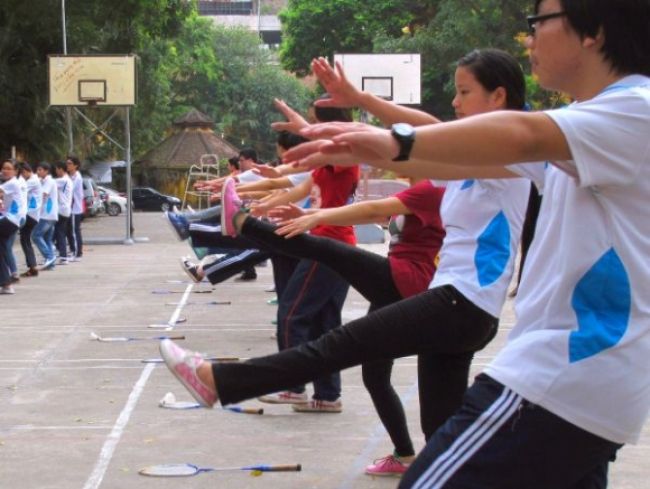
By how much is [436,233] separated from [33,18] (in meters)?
29.5

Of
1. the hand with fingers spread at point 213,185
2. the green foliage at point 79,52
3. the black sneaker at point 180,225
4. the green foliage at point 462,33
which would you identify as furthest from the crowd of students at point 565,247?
the green foliage at point 462,33

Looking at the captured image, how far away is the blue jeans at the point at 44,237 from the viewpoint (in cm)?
2111

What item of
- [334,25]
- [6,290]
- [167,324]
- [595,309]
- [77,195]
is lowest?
[6,290]

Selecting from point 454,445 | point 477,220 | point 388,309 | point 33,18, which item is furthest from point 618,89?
point 33,18

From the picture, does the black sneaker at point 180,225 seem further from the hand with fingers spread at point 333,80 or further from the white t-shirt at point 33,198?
the white t-shirt at point 33,198

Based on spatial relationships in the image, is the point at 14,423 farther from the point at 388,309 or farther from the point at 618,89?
the point at 618,89

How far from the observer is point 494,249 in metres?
4.67

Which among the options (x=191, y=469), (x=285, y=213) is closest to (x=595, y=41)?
(x=285, y=213)

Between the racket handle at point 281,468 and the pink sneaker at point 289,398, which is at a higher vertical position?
the racket handle at point 281,468

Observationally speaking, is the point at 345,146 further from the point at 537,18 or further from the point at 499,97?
A: the point at 499,97

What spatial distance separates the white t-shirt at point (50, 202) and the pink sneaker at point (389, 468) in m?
15.5

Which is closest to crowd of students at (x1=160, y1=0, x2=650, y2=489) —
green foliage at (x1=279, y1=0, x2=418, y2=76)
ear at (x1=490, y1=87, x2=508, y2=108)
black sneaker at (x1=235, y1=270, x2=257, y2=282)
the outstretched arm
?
ear at (x1=490, y1=87, x2=508, y2=108)

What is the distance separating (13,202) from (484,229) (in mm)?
13748

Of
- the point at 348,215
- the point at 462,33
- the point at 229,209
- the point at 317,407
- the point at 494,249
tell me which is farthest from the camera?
the point at 462,33
